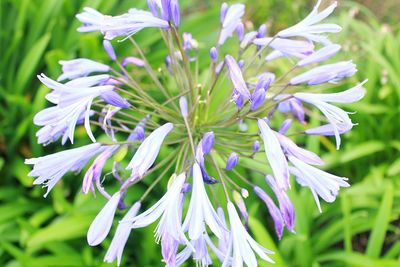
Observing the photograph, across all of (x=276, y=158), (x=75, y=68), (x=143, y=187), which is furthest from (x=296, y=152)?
(x=143, y=187)

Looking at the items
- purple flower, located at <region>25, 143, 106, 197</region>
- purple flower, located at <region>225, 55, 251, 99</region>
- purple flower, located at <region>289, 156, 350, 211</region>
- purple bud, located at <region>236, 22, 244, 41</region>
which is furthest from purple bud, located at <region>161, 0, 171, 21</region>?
purple flower, located at <region>289, 156, 350, 211</region>

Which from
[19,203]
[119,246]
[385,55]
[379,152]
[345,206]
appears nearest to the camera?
[119,246]

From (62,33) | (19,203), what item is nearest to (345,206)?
(19,203)

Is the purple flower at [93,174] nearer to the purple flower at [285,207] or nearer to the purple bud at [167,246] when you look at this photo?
the purple bud at [167,246]

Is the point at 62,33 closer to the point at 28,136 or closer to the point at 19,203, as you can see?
the point at 28,136

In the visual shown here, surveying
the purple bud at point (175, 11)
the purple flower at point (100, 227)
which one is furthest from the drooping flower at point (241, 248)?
the purple bud at point (175, 11)

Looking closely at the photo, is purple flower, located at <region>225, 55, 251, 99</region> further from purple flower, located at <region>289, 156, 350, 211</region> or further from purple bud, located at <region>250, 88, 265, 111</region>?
purple flower, located at <region>289, 156, 350, 211</region>
